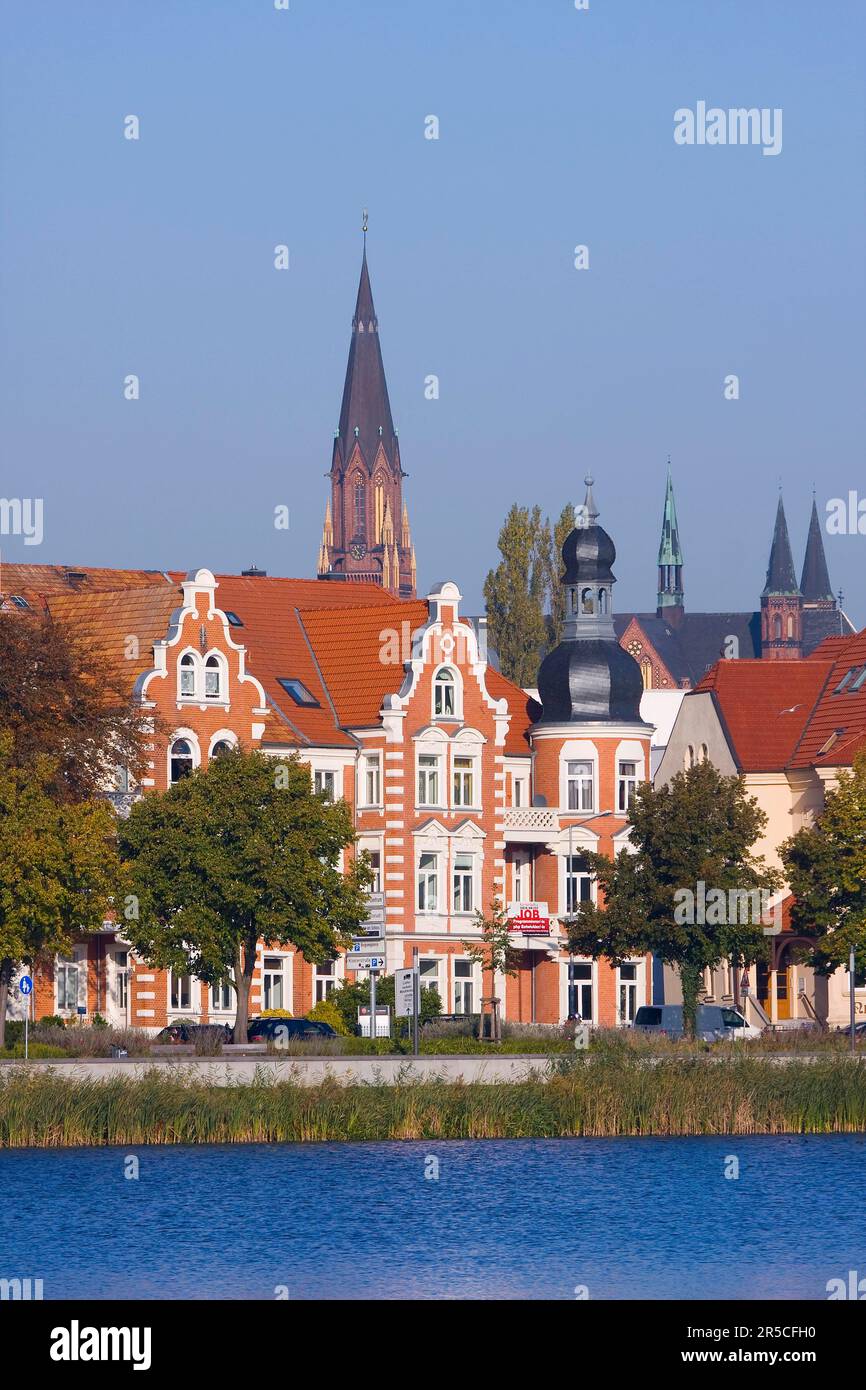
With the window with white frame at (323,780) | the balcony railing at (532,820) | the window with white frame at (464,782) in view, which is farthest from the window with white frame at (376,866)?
the balcony railing at (532,820)

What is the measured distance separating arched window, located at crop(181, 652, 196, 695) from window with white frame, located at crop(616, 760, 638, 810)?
1499 cm

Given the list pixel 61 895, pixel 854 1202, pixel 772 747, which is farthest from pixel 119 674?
pixel 854 1202

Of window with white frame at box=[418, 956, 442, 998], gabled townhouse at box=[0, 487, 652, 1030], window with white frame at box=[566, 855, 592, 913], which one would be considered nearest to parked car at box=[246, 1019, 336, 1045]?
gabled townhouse at box=[0, 487, 652, 1030]

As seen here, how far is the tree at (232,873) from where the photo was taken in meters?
79.5

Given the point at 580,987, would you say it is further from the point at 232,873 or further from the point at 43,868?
the point at 43,868

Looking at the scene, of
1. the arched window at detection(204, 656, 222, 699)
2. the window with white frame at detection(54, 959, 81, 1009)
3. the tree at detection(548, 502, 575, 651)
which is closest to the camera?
the window with white frame at detection(54, 959, 81, 1009)

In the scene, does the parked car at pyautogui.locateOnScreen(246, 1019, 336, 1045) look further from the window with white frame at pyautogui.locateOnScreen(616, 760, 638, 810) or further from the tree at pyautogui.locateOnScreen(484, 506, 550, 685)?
the tree at pyautogui.locateOnScreen(484, 506, 550, 685)

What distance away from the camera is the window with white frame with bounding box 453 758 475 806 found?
313 feet

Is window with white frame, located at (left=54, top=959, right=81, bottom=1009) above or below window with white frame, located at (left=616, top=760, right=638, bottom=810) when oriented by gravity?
below

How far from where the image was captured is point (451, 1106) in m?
61.0

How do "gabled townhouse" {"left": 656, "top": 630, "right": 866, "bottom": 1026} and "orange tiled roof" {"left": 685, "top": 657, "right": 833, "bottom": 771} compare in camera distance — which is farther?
"orange tiled roof" {"left": 685, "top": 657, "right": 833, "bottom": 771}

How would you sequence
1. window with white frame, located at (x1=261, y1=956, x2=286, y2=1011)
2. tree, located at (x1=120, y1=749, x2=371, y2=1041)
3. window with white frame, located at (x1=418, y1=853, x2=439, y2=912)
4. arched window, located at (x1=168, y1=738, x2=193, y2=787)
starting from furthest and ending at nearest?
window with white frame, located at (x1=418, y1=853, x2=439, y2=912), window with white frame, located at (x1=261, y1=956, x2=286, y2=1011), arched window, located at (x1=168, y1=738, x2=193, y2=787), tree, located at (x1=120, y1=749, x2=371, y2=1041)

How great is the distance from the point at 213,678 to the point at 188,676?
93 centimetres

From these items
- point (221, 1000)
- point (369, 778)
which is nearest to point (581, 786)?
point (369, 778)
